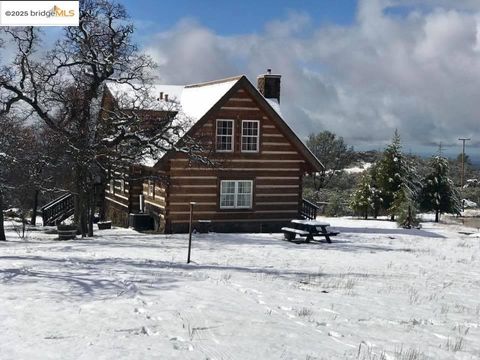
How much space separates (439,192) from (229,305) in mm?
38413

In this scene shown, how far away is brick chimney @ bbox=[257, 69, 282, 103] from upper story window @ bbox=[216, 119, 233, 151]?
5200 mm

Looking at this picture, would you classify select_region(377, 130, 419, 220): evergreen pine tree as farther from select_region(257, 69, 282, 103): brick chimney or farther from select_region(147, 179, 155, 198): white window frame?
select_region(147, 179, 155, 198): white window frame

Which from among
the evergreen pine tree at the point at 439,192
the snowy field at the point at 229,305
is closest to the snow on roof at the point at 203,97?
the snowy field at the point at 229,305

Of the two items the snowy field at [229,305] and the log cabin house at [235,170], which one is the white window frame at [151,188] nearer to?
the log cabin house at [235,170]

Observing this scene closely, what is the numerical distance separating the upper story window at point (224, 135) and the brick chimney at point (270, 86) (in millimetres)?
5200

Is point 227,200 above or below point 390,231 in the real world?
above

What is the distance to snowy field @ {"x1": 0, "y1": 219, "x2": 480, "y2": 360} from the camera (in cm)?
755

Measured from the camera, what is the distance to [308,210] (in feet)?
109

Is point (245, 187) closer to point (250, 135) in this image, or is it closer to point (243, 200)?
point (243, 200)

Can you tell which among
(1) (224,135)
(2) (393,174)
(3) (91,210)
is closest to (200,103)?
(1) (224,135)

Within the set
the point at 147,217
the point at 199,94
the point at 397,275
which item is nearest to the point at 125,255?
the point at 397,275

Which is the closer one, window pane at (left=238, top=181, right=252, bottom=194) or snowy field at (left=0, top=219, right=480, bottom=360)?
snowy field at (left=0, top=219, right=480, bottom=360)

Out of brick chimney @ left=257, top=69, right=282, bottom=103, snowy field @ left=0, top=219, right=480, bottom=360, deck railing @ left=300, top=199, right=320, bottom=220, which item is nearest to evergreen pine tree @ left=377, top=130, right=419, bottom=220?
deck railing @ left=300, top=199, right=320, bottom=220

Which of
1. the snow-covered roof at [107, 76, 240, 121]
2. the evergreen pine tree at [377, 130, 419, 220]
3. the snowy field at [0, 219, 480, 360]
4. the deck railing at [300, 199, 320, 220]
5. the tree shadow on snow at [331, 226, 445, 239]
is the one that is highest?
the snow-covered roof at [107, 76, 240, 121]
